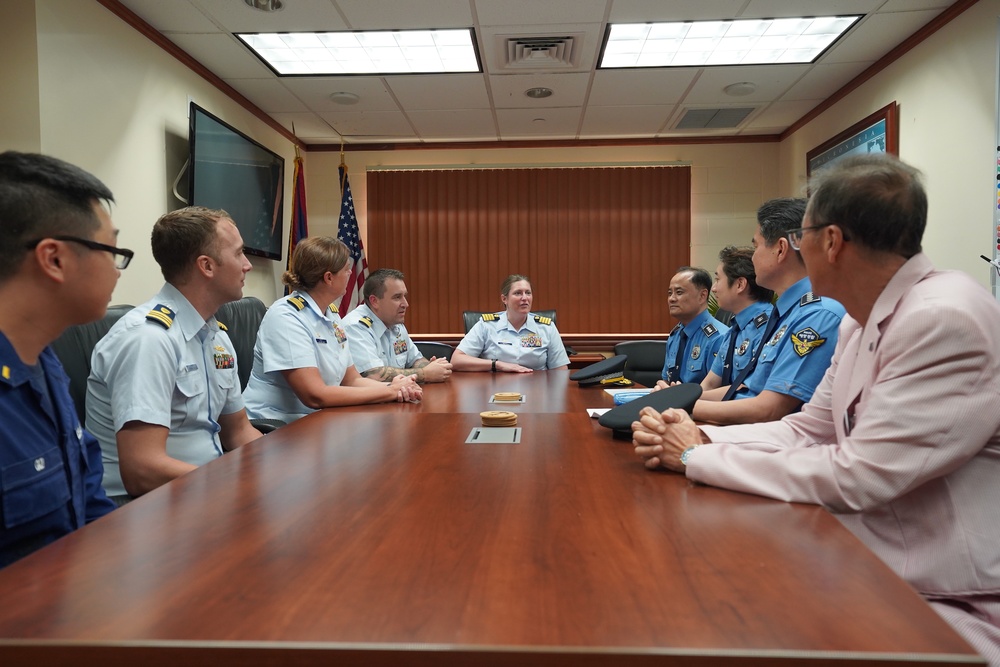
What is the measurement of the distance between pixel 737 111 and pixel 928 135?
1836 mm

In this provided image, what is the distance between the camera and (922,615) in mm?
724

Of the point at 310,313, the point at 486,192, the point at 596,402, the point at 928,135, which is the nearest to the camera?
the point at 596,402

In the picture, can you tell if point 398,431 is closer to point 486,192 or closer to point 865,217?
point 865,217

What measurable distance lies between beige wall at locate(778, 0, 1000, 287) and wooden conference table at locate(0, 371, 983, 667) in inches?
103

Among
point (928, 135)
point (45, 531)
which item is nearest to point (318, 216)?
point (928, 135)

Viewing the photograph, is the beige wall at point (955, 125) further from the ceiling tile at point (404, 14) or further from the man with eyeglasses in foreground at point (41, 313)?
the man with eyeglasses in foreground at point (41, 313)

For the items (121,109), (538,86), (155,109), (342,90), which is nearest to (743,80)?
(538,86)

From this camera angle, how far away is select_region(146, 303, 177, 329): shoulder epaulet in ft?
5.84

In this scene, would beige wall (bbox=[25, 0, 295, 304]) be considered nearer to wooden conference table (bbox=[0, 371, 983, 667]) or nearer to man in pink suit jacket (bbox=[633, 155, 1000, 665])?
wooden conference table (bbox=[0, 371, 983, 667])

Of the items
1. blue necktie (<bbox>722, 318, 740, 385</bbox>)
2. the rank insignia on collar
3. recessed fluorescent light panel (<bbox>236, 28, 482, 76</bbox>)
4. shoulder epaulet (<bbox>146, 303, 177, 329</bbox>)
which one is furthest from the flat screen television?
the rank insignia on collar

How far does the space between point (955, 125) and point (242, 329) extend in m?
4.17

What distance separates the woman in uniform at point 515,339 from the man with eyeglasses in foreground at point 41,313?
3.02 metres

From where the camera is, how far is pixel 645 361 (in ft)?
18.2

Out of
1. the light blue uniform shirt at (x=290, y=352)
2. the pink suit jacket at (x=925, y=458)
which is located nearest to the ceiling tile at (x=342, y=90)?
the light blue uniform shirt at (x=290, y=352)
